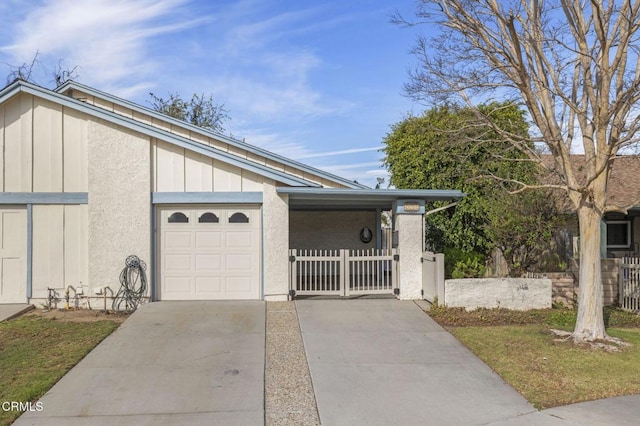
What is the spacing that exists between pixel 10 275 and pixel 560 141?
1137 centimetres

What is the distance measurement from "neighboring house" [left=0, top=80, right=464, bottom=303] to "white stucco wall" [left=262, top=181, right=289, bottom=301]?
23mm

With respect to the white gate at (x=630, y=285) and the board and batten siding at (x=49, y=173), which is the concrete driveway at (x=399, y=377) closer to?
the white gate at (x=630, y=285)

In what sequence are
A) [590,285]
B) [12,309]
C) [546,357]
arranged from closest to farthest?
Answer: 1. [546,357]
2. [590,285]
3. [12,309]

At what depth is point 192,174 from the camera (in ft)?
38.0

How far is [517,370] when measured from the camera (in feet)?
22.6

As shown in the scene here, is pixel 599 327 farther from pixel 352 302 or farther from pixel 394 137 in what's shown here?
pixel 394 137

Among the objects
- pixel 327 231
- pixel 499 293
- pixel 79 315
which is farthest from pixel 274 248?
pixel 327 231

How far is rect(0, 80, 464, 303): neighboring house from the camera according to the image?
11203mm

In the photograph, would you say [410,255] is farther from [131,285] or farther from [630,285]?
[131,285]

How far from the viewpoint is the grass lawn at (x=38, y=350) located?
238 inches

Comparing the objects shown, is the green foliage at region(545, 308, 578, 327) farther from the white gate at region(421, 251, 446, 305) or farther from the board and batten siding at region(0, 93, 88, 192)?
the board and batten siding at region(0, 93, 88, 192)

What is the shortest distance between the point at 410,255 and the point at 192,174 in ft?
17.4

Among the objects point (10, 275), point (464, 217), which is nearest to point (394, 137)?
point (464, 217)

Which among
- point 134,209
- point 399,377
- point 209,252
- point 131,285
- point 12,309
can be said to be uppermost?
point 134,209
